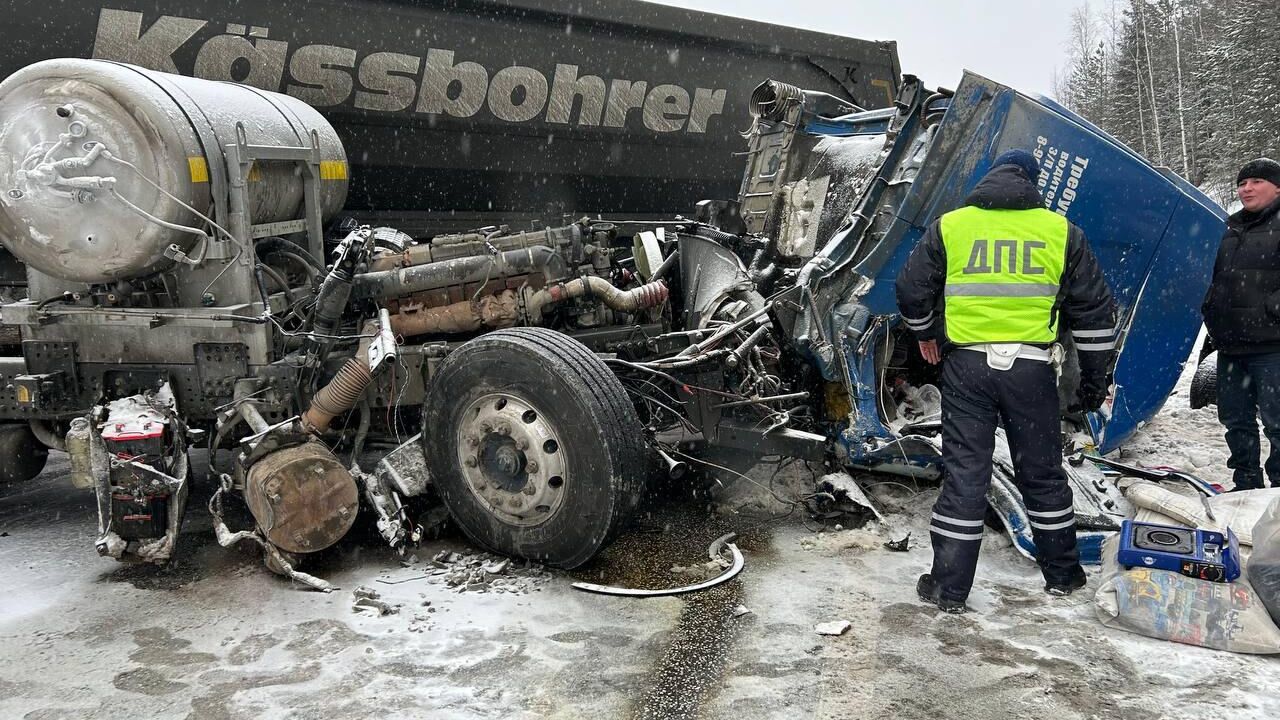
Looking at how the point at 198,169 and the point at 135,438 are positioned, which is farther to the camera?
the point at 198,169

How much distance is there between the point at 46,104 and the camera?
12.1 ft

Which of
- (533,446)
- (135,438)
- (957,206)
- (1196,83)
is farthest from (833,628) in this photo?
(1196,83)

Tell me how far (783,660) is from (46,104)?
3.40 meters

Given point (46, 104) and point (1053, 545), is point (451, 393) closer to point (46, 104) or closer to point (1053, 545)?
point (46, 104)

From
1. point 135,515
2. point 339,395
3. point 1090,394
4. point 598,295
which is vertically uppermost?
point 598,295

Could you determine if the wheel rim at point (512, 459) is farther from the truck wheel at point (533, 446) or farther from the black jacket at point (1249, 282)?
the black jacket at point (1249, 282)

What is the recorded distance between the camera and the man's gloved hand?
329 cm

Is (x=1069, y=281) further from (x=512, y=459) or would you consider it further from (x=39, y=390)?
(x=39, y=390)

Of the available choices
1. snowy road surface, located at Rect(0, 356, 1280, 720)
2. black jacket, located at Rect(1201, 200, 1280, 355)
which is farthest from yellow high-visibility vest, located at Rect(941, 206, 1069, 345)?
black jacket, located at Rect(1201, 200, 1280, 355)

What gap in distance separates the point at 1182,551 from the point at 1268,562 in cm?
23

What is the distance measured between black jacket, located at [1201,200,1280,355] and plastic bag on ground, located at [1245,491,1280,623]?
1.34 m

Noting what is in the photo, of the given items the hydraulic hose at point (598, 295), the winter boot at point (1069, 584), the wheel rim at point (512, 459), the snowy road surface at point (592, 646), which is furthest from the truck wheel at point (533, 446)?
the winter boot at point (1069, 584)

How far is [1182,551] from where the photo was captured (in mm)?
3043

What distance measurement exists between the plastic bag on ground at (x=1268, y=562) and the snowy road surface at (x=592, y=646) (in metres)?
0.19
